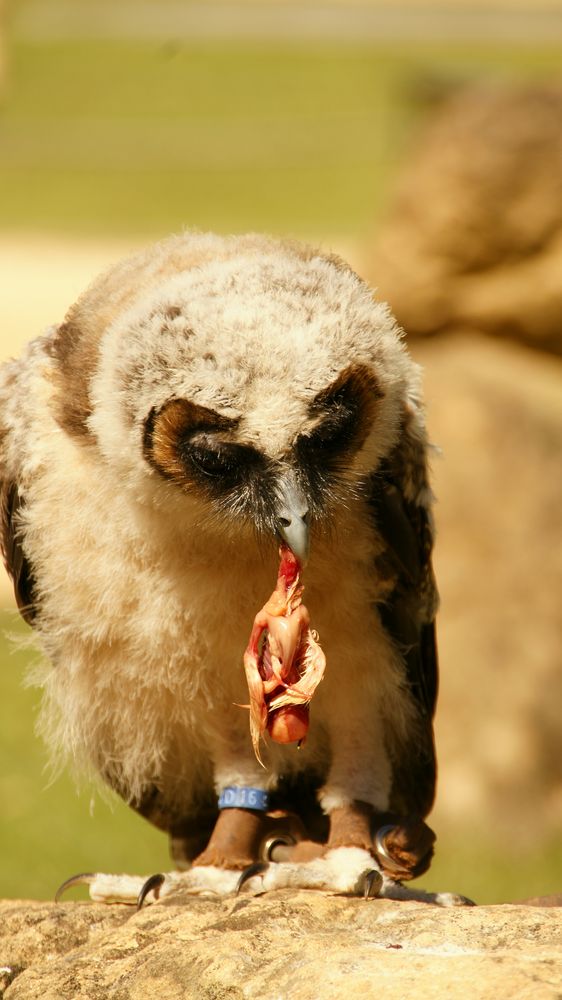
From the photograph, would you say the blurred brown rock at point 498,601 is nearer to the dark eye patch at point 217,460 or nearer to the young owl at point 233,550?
the young owl at point 233,550

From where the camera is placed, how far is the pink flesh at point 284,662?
4695 mm

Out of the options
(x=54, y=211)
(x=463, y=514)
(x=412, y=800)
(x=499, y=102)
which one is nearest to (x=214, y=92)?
(x=54, y=211)

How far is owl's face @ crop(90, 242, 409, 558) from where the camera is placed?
4.52 meters

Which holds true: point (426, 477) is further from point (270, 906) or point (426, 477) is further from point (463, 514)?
point (463, 514)

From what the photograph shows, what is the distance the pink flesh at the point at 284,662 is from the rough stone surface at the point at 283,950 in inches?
24.0

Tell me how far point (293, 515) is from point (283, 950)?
4.26 ft

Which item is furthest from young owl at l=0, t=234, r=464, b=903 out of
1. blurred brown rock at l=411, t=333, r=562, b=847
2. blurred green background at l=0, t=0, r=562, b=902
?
blurred green background at l=0, t=0, r=562, b=902

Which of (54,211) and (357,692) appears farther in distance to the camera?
(54,211)

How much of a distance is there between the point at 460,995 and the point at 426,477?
226cm

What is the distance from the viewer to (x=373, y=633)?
553cm

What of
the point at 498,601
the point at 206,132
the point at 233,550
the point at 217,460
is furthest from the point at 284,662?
the point at 206,132

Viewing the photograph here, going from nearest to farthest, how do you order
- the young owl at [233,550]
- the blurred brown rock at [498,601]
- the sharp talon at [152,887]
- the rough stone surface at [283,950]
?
the rough stone surface at [283,950], the young owl at [233,550], the sharp talon at [152,887], the blurred brown rock at [498,601]

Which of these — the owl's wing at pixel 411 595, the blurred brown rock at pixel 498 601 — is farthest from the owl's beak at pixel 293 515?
the blurred brown rock at pixel 498 601

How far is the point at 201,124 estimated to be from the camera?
137ft
